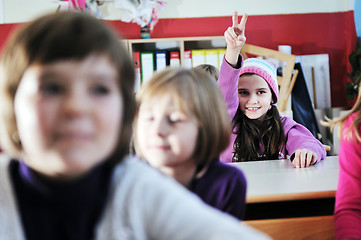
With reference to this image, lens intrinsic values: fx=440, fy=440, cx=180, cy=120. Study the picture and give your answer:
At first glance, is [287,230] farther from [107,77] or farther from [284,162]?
[107,77]

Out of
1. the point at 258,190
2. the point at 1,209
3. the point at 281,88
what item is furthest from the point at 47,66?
the point at 281,88

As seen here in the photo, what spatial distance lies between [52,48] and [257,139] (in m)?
1.57

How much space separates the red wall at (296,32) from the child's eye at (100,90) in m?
4.13

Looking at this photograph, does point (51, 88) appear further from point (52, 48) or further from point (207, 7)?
point (207, 7)

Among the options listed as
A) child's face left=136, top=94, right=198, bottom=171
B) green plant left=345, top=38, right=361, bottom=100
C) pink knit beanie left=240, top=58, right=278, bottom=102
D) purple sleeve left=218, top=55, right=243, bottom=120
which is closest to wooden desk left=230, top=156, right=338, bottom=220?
child's face left=136, top=94, right=198, bottom=171

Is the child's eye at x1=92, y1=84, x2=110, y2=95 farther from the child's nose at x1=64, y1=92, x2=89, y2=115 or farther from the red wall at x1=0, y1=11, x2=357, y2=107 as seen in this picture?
the red wall at x1=0, y1=11, x2=357, y2=107

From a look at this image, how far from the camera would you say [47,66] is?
0.61m

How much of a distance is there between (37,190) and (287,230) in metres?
0.85

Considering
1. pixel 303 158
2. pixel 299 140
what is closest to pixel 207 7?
pixel 299 140

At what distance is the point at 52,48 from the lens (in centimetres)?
61

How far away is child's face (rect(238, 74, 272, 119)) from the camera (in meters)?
2.06

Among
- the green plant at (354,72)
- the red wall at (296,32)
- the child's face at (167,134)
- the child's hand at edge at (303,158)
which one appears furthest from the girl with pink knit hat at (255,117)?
the red wall at (296,32)

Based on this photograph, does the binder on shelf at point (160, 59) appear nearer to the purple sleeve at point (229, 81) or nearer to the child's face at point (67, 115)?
the purple sleeve at point (229, 81)

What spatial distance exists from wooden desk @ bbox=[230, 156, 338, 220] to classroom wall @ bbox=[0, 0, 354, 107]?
336 cm
